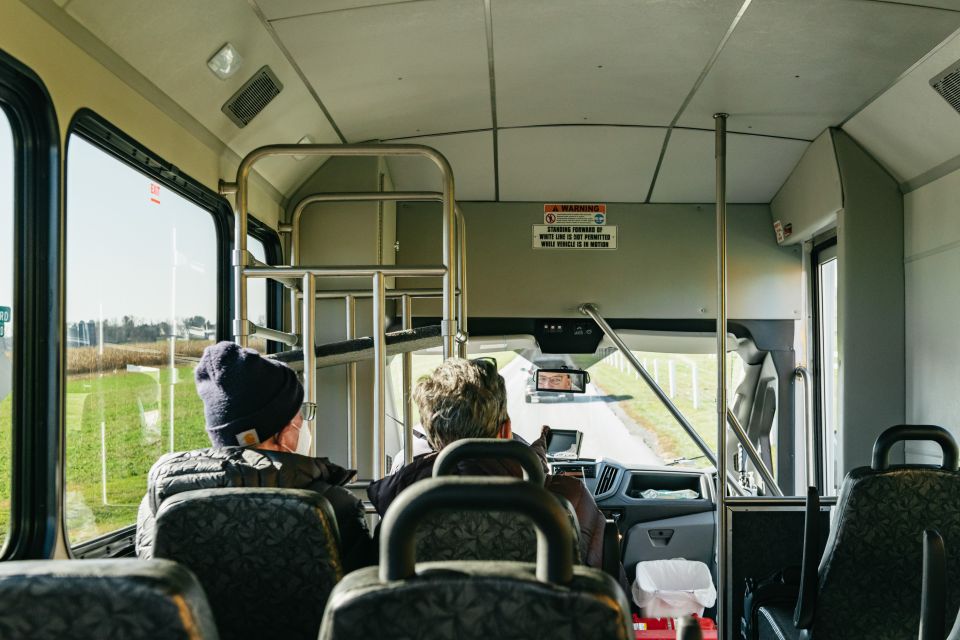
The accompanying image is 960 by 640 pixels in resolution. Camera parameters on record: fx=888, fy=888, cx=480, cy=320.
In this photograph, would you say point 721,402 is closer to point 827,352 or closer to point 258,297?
point 827,352

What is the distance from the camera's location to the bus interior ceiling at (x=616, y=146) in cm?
310

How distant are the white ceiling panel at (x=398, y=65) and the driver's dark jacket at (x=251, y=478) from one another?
1.72 metres

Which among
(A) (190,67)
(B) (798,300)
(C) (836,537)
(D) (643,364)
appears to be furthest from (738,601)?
(A) (190,67)

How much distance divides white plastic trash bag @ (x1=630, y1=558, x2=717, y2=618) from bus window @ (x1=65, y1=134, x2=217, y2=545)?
2769 mm

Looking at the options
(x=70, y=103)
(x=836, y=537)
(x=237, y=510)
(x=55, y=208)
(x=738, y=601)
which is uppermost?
(x=70, y=103)

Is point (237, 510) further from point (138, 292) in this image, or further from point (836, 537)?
point (836, 537)

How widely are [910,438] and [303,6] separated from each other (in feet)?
8.02

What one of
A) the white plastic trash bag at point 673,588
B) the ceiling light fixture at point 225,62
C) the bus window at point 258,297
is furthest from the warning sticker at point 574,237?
the ceiling light fixture at point 225,62

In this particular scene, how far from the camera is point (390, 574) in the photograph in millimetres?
964

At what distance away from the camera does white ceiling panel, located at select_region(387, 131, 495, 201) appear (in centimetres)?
498

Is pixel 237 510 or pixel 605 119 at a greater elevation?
pixel 605 119

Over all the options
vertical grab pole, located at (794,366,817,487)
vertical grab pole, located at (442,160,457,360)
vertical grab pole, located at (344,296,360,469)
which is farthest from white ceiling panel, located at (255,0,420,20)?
vertical grab pole, located at (794,366,817,487)

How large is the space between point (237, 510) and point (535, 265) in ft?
13.8

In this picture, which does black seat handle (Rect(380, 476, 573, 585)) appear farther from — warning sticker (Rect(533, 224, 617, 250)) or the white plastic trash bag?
warning sticker (Rect(533, 224, 617, 250))
